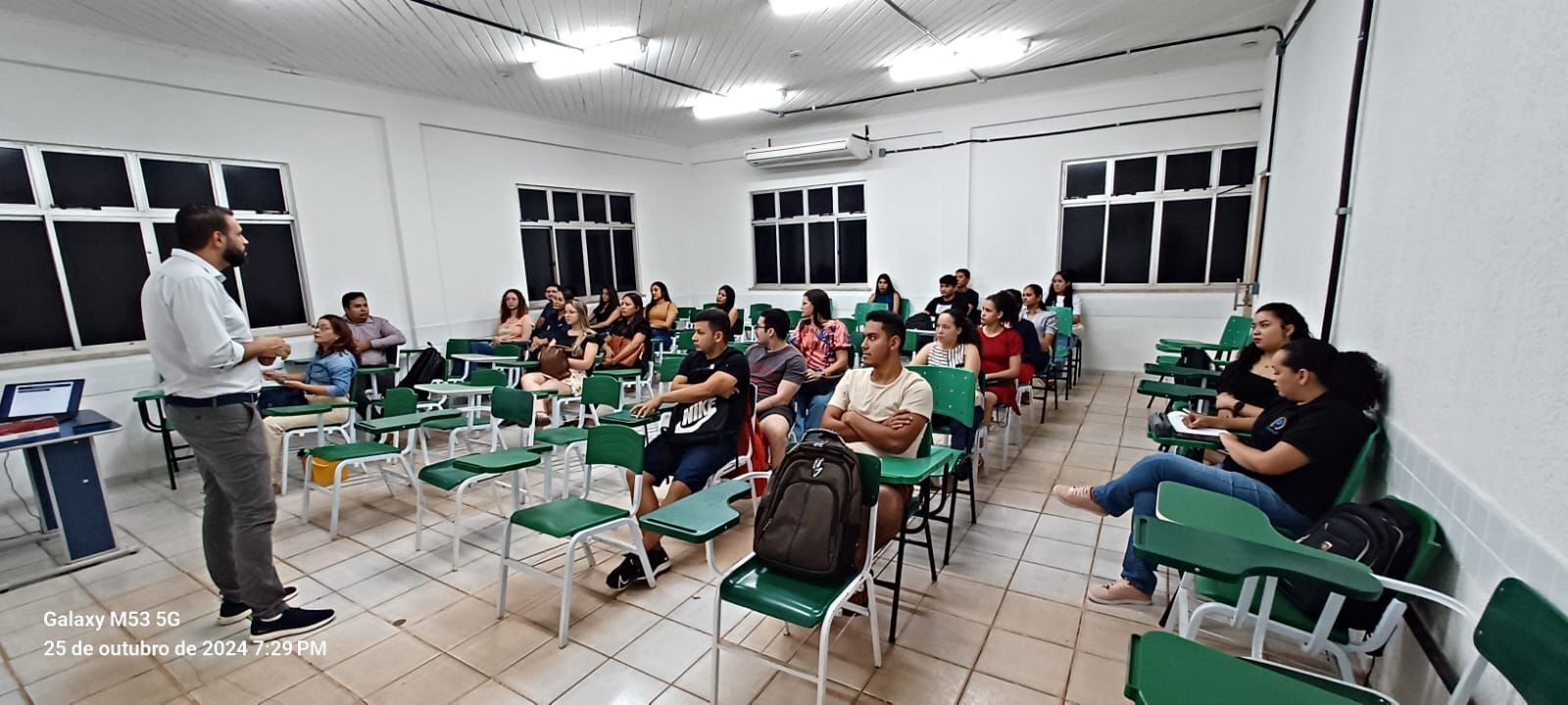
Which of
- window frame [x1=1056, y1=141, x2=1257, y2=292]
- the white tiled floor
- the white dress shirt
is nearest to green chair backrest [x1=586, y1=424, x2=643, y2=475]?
the white tiled floor

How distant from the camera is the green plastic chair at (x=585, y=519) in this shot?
2.37m

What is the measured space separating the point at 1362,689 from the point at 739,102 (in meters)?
6.97

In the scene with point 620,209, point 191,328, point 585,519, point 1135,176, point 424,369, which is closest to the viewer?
point 191,328

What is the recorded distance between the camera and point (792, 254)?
363 inches

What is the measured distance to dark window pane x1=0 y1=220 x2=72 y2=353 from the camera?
4.26 meters

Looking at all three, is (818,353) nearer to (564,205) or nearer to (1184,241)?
(1184,241)

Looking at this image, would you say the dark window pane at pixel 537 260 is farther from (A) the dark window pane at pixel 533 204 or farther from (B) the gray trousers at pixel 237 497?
(B) the gray trousers at pixel 237 497

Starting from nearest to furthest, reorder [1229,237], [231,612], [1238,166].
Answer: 1. [231,612]
2. [1238,166]
3. [1229,237]

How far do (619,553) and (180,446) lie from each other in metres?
4.29

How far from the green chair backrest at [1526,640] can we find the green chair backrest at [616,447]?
2501 millimetres

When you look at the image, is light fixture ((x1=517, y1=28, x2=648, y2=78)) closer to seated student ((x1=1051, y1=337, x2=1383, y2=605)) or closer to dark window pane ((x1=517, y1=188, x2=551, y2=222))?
dark window pane ((x1=517, y1=188, x2=551, y2=222))

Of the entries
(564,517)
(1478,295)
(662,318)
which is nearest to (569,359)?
(662,318)

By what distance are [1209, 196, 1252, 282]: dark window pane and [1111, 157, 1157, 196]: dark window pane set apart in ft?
2.41

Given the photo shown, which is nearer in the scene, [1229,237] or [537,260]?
[1229,237]
